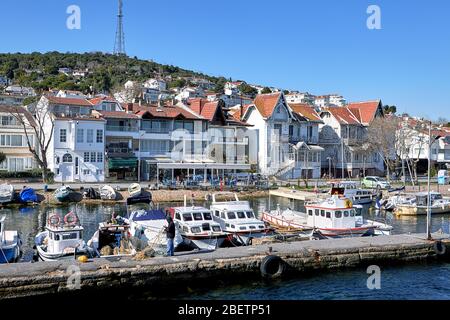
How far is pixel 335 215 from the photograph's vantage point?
1292 inches

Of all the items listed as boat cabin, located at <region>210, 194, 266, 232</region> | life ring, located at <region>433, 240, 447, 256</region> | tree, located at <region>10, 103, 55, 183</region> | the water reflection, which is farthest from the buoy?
tree, located at <region>10, 103, 55, 183</region>

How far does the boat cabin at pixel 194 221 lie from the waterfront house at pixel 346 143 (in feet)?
188

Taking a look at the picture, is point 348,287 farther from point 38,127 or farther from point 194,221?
point 38,127

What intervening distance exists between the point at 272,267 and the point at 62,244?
1026 cm

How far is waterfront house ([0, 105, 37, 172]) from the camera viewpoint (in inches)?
2635

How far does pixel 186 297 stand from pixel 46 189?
3815cm

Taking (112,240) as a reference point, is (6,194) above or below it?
above

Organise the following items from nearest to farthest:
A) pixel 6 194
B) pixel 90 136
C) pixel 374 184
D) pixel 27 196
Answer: pixel 6 194, pixel 27 196, pixel 90 136, pixel 374 184

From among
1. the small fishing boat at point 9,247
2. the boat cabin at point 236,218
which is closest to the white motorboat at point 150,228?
the boat cabin at point 236,218

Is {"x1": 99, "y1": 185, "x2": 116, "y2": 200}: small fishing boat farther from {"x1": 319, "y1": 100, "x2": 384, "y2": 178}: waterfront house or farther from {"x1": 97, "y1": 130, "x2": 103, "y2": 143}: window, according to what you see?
{"x1": 319, "y1": 100, "x2": 384, "y2": 178}: waterfront house

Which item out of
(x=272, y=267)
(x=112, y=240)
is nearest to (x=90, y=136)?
(x=112, y=240)

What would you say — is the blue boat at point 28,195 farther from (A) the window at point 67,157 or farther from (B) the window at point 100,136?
(B) the window at point 100,136

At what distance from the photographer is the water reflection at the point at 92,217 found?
38.6 metres
